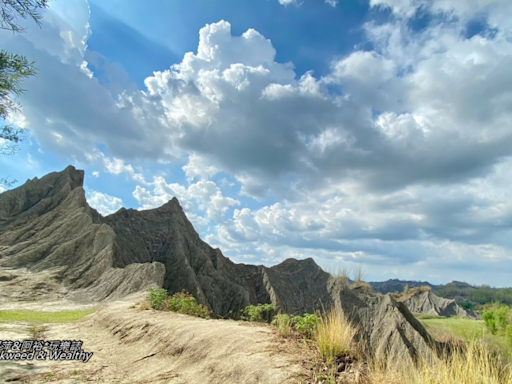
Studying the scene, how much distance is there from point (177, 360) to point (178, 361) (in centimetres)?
7

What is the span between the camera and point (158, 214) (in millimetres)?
67062

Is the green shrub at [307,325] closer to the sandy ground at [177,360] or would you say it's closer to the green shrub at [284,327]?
the green shrub at [284,327]

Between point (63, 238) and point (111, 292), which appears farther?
point (63, 238)

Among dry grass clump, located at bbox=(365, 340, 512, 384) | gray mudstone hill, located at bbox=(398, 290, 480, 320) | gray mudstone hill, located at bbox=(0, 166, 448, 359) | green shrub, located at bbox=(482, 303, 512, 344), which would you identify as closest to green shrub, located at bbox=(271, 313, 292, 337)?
dry grass clump, located at bbox=(365, 340, 512, 384)

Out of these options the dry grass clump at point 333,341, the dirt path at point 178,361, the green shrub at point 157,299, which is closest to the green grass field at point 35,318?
the green shrub at point 157,299

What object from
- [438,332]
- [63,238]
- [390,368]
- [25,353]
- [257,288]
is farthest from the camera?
[257,288]

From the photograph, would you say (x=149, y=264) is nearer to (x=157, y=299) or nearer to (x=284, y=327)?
(x=157, y=299)

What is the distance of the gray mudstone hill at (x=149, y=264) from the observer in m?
37.7

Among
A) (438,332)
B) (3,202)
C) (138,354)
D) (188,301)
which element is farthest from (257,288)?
(138,354)

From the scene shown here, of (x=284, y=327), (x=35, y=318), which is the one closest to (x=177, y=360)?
(x=284, y=327)

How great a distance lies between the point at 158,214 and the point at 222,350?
208 feet

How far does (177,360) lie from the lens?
22.5 feet

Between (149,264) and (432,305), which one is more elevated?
→ (149,264)

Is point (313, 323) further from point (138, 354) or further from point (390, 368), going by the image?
point (138, 354)
